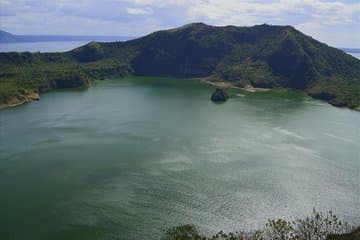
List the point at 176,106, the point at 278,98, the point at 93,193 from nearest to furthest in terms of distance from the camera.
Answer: the point at 93,193 < the point at 176,106 < the point at 278,98

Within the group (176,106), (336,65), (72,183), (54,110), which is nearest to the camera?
(72,183)

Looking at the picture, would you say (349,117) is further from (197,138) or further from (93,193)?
(93,193)

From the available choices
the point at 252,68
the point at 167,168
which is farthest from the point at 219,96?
the point at 167,168

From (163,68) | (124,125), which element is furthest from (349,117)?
(163,68)

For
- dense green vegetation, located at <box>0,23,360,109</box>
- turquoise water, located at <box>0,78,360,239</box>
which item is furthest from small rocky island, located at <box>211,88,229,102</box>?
dense green vegetation, located at <box>0,23,360,109</box>

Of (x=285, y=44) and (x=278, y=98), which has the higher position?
(x=285, y=44)

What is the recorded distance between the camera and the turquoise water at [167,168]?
154 feet

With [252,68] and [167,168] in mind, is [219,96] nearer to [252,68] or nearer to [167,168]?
[252,68]

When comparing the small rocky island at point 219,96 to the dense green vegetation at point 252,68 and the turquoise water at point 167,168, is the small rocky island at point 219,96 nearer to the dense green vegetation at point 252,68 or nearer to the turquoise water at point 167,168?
the turquoise water at point 167,168

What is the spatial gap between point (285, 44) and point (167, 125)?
99808 mm

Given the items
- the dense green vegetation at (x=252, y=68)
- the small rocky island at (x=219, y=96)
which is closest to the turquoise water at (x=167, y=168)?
the small rocky island at (x=219, y=96)

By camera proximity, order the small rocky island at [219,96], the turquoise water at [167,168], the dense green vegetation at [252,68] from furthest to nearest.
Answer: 1. the dense green vegetation at [252,68]
2. the small rocky island at [219,96]
3. the turquoise water at [167,168]

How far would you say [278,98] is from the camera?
131 meters

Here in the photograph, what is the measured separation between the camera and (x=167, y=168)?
6231cm
